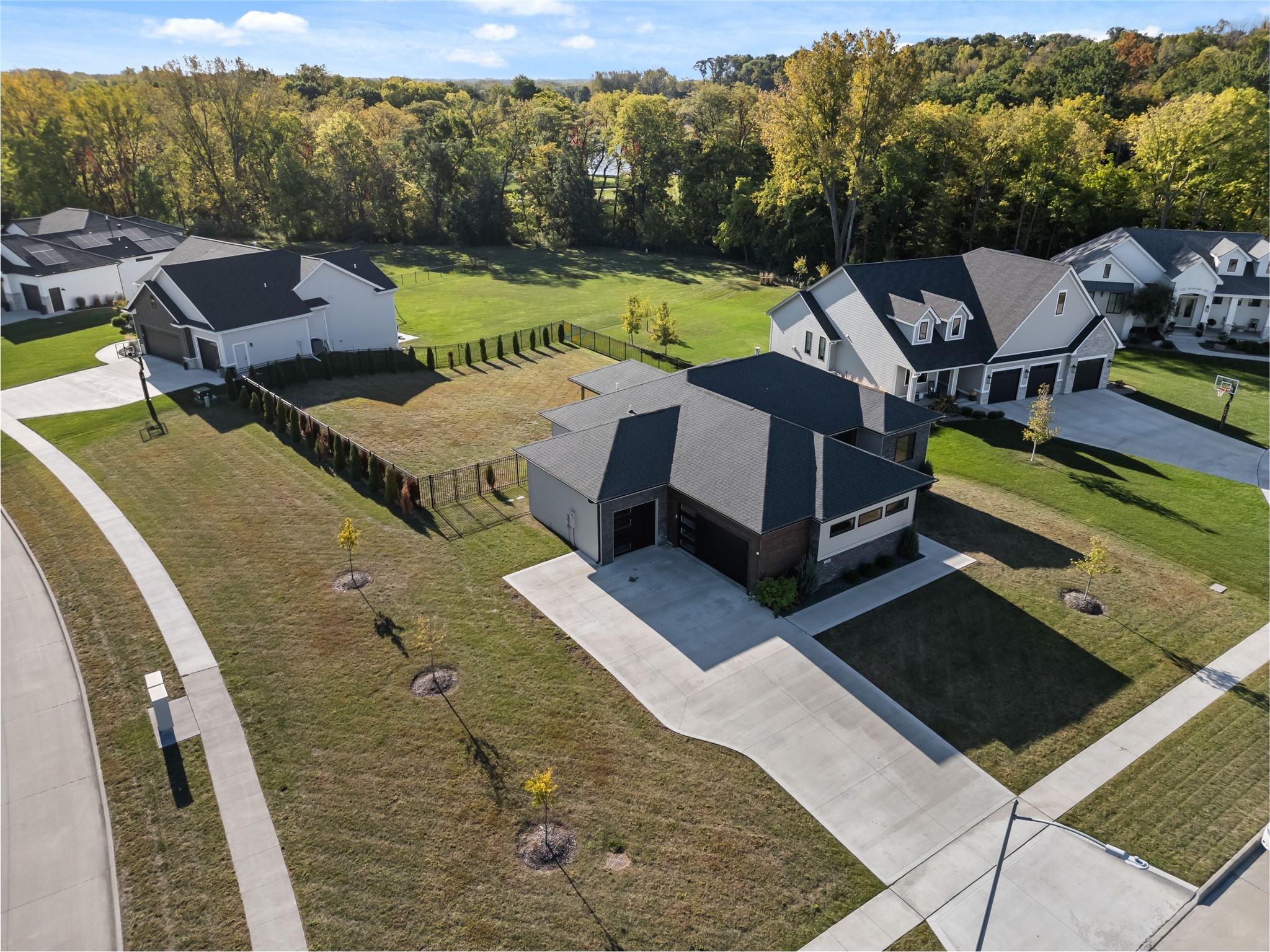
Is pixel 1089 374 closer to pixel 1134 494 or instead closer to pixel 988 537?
pixel 1134 494

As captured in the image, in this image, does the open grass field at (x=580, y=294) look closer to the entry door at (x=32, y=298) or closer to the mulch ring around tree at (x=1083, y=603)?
the entry door at (x=32, y=298)

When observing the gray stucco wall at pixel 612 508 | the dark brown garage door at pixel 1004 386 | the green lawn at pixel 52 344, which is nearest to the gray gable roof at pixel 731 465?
the gray stucco wall at pixel 612 508

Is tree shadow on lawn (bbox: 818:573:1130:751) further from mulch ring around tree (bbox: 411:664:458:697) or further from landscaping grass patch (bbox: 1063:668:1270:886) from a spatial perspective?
mulch ring around tree (bbox: 411:664:458:697)

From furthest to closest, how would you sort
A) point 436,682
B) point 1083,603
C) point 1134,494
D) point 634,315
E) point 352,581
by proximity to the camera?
point 634,315, point 1134,494, point 352,581, point 1083,603, point 436,682

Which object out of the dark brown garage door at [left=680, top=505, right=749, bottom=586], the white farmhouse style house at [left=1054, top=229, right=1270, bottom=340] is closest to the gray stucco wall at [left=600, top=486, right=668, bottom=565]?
the dark brown garage door at [left=680, top=505, right=749, bottom=586]

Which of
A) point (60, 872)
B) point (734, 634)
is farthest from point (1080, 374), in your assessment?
point (60, 872)

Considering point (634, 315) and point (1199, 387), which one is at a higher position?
point (634, 315)

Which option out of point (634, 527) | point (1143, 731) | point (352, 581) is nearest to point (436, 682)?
point (352, 581)

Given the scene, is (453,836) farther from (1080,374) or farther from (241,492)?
(1080,374)
